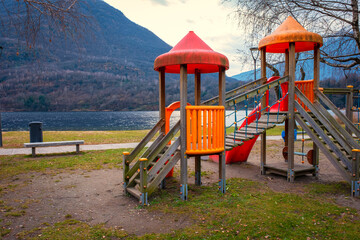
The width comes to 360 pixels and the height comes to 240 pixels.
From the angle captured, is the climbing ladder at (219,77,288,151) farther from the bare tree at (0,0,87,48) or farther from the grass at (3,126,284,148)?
the grass at (3,126,284,148)

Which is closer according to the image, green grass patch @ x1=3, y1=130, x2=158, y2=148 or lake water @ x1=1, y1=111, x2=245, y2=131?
green grass patch @ x1=3, y1=130, x2=158, y2=148

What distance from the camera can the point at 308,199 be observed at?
247 inches

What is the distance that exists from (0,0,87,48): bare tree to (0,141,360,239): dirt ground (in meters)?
3.22

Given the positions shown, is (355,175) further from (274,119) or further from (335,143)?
(274,119)

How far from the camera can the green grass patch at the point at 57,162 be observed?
30.3 ft

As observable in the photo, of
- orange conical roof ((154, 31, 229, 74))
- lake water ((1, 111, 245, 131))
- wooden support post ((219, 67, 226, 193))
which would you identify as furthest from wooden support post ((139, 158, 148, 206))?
lake water ((1, 111, 245, 131))

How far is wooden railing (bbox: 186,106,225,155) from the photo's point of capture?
6262mm

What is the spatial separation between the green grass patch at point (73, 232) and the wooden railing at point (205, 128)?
243 centimetres

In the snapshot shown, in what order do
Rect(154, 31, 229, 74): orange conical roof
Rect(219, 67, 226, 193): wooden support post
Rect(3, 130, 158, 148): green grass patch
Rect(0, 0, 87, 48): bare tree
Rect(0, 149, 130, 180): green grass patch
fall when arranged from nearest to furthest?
Rect(0, 0, 87, 48): bare tree → Rect(154, 31, 229, 74): orange conical roof → Rect(219, 67, 226, 193): wooden support post → Rect(0, 149, 130, 180): green grass patch → Rect(3, 130, 158, 148): green grass patch

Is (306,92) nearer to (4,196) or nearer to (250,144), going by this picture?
(250,144)

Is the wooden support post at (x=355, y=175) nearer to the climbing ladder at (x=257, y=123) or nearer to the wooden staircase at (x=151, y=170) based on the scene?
the climbing ladder at (x=257, y=123)

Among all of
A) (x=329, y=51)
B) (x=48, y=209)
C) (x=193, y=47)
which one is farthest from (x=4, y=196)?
(x=329, y=51)

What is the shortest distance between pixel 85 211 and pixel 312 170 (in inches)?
255

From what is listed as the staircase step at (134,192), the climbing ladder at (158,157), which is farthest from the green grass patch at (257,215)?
the climbing ladder at (158,157)
